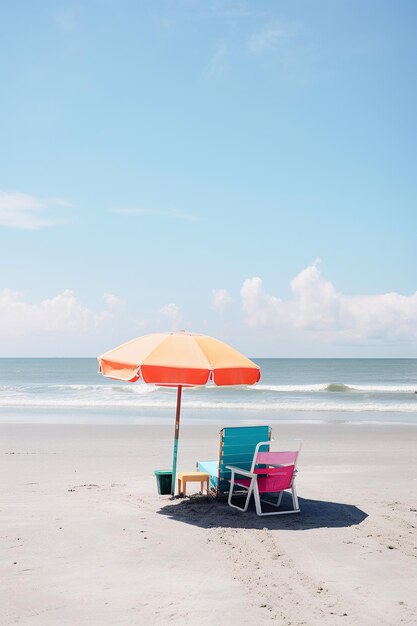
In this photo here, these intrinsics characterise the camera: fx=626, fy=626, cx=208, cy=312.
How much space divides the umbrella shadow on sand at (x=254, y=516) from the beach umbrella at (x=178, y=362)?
152 centimetres

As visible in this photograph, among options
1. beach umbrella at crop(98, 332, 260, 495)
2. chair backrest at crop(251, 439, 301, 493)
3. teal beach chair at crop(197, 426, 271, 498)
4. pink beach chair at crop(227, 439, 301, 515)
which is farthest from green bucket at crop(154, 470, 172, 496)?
beach umbrella at crop(98, 332, 260, 495)

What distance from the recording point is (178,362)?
7121 millimetres

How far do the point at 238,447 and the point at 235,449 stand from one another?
0.15 feet

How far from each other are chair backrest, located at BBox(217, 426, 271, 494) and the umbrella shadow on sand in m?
0.34

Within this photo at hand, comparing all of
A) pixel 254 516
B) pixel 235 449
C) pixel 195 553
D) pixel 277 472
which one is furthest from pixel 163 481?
pixel 195 553

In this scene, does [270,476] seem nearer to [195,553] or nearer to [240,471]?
[240,471]

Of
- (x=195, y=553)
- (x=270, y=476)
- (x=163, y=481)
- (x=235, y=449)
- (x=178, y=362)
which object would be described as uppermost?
(x=178, y=362)

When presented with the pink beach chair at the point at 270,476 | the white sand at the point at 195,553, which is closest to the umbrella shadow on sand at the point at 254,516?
the white sand at the point at 195,553

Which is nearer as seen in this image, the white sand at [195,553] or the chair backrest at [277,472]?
the white sand at [195,553]

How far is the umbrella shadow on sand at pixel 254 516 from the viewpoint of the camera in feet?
22.9

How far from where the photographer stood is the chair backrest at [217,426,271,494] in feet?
25.4

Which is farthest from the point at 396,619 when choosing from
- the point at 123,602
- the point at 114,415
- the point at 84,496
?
the point at 114,415

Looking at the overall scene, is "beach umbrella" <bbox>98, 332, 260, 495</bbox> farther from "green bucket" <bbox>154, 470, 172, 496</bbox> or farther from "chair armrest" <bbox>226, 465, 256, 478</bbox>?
"green bucket" <bbox>154, 470, 172, 496</bbox>

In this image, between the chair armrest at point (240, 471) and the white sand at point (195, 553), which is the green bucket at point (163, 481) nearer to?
the white sand at point (195, 553)
